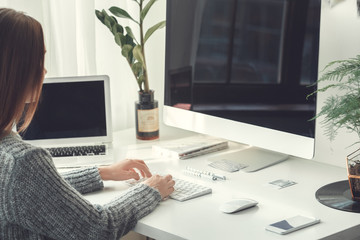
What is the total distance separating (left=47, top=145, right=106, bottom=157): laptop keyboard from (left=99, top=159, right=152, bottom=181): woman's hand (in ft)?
0.83

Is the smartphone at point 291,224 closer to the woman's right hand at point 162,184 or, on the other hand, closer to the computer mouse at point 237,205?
the computer mouse at point 237,205

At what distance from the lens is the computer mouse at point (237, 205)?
1.43 metres

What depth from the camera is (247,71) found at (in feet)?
5.80

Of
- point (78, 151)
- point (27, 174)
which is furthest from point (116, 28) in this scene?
point (27, 174)

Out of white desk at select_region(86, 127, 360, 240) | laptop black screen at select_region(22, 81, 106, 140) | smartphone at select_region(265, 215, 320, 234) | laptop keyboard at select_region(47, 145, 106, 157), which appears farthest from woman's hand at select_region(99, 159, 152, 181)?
smartphone at select_region(265, 215, 320, 234)

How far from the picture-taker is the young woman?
49.4 inches

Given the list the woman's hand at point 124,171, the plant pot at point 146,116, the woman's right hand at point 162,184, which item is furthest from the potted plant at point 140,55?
the woman's right hand at point 162,184

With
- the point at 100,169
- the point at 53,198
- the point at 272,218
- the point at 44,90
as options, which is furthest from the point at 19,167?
the point at 44,90

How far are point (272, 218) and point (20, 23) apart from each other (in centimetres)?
72

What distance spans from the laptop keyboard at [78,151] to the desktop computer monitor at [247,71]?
286mm

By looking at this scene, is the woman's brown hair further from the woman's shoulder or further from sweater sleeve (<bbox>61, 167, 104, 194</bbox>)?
sweater sleeve (<bbox>61, 167, 104, 194</bbox>)

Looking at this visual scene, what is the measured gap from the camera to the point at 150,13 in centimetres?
240

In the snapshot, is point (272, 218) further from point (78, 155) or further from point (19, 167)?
point (78, 155)

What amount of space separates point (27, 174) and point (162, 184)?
41 centimetres
